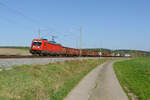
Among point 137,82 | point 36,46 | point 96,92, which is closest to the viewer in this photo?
point 96,92

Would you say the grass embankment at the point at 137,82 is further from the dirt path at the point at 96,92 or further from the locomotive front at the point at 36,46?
the locomotive front at the point at 36,46

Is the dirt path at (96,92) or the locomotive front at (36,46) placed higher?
the locomotive front at (36,46)

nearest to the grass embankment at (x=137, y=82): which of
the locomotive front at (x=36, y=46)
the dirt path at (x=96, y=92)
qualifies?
the dirt path at (x=96, y=92)

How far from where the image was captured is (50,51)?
135 ft

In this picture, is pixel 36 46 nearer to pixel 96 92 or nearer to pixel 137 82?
pixel 137 82

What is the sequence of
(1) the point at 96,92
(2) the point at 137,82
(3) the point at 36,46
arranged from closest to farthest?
(1) the point at 96,92 → (2) the point at 137,82 → (3) the point at 36,46

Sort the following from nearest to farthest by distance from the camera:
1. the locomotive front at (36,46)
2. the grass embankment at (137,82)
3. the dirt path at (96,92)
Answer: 1. the dirt path at (96,92)
2. the grass embankment at (137,82)
3. the locomotive front at (36,46)

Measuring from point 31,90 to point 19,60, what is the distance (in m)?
9.36

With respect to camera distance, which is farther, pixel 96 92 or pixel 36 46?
pixel 36 46

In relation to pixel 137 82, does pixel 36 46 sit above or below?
above

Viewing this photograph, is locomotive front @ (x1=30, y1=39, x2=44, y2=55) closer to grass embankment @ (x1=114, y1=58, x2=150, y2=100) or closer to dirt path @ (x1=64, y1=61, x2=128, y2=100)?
grass embankment @ (x1=114, y1=58, x2=150, y2=100)

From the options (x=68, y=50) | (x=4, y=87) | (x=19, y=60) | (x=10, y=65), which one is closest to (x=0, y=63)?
(x=10, y=65)

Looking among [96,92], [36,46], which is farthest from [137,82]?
[36,46]

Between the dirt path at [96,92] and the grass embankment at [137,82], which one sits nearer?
the dirt path at [96,92]
